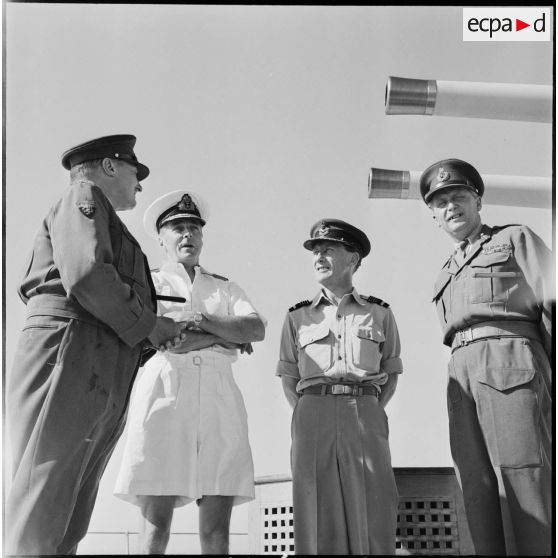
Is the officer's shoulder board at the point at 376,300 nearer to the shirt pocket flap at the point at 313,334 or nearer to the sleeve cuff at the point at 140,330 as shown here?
the shirt pocket flap at the point at 313,334

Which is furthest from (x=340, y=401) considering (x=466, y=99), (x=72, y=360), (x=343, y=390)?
(x=466, y=99)

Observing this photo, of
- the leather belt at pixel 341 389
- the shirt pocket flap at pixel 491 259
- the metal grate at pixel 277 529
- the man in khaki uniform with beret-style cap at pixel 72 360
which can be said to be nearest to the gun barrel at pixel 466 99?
the shirt pocket flap at pixel 491 259

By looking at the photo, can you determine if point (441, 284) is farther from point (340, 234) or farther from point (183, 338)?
point (183, 338)

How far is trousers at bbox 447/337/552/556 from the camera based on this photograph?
3.82 metres

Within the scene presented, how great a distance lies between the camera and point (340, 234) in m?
4.75

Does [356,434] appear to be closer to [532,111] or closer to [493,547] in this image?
[493,547]

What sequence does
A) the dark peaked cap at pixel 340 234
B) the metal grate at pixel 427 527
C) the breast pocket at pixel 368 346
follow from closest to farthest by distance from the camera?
1. the metal grate at pixel 427 527
2. the breast pocket at pixel 368 346
3. the dark peaked cap at pixel 340 234

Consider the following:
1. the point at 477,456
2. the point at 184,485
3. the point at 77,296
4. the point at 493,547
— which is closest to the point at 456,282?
the point at 477,456

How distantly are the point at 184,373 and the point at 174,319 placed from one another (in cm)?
28

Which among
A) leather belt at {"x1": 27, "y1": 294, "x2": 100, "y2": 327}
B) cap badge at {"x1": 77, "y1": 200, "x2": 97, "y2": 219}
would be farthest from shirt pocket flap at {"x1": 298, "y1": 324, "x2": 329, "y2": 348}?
cap badge at {"x1": 77, "y1": 200, "x2": 97, "y2": 219}

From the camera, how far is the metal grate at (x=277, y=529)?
4348 millimetres

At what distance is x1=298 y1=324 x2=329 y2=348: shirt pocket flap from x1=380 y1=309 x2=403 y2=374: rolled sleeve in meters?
0.34

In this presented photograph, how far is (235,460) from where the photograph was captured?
156 inches

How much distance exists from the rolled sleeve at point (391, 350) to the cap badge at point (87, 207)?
1.80m
